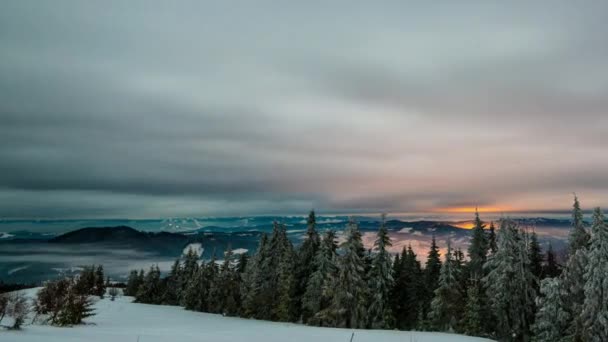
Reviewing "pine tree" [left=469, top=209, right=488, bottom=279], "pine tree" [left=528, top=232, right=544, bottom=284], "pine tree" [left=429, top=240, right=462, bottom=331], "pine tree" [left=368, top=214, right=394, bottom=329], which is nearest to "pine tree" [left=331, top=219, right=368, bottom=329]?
"pine tree" [left=368, top=214, right=394, bottom=329]

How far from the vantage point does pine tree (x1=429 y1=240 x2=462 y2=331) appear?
5234 cm

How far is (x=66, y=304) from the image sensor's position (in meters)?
36.7

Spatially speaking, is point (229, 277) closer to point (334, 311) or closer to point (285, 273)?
point (285, 273)

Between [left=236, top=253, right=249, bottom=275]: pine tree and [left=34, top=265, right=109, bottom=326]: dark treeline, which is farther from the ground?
[left=34, top=265, right=109, bottom=326]: dark treeline

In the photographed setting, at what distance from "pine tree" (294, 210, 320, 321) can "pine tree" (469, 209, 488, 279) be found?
2466 cm

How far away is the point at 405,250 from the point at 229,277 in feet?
99.6

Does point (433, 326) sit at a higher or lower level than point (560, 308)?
lower

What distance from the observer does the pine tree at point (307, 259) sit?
196 feet

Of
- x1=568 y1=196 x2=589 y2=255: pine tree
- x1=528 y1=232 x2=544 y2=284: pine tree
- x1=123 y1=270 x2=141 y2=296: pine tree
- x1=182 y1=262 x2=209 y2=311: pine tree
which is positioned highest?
x1=568 y1=196 x2=589 y2=255: pine tree

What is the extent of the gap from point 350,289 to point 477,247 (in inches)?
1068

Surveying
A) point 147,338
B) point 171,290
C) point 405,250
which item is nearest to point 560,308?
point 405,250

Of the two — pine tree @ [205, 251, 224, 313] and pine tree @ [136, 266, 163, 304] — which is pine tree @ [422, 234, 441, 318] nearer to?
pine tree @ [205, 251, 224, 313]

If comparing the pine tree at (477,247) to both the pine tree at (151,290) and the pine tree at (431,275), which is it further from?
the pine tree at (151,290)

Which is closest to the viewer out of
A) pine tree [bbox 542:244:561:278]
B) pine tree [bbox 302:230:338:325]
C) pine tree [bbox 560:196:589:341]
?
pine tree [bbox 560:196:589:341]
